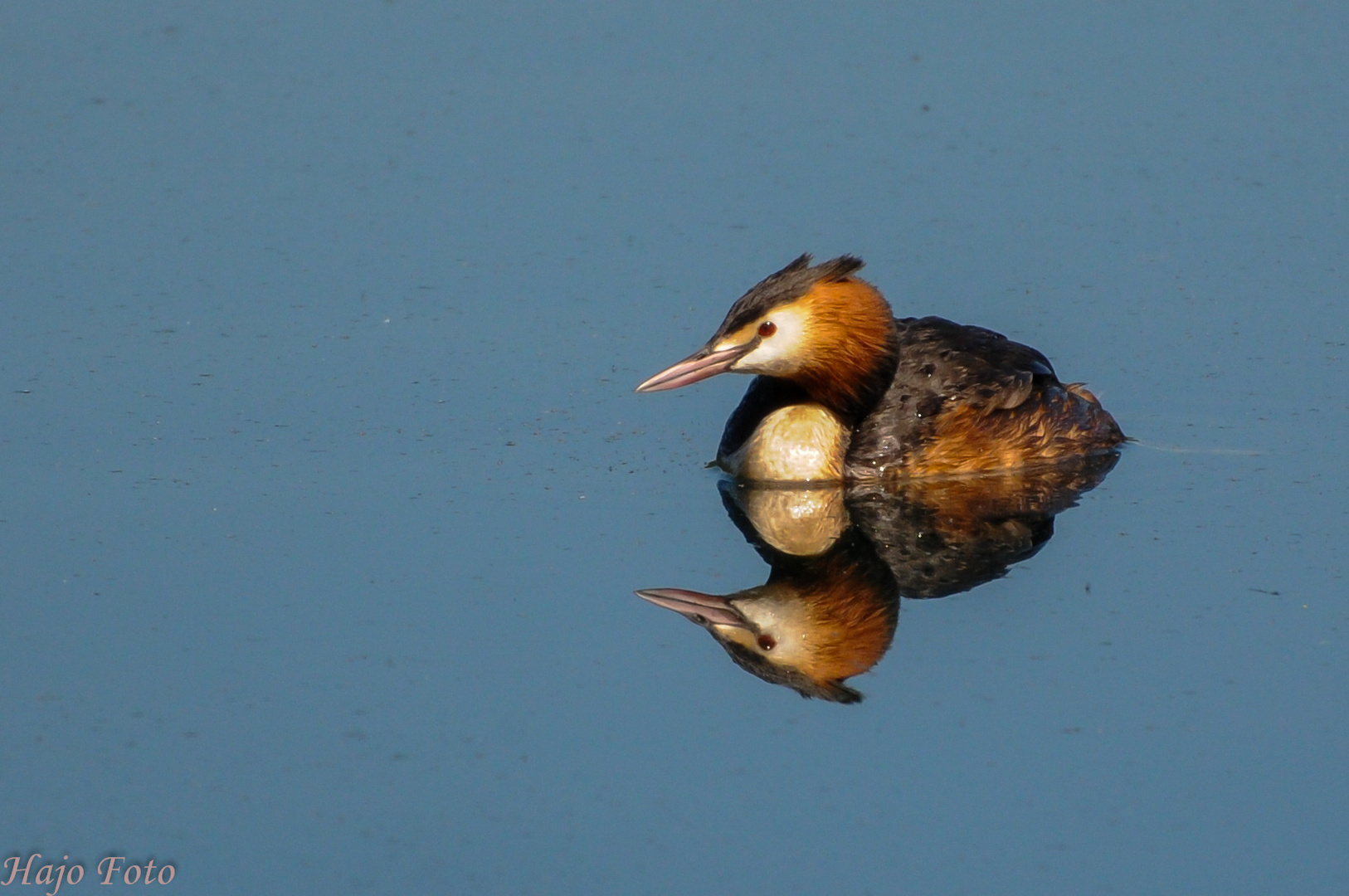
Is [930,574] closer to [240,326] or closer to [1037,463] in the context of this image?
[1037,463]

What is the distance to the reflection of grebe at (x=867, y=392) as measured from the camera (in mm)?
9688

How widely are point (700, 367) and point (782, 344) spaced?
420 millimetres

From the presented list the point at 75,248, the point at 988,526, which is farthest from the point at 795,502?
the point at 75,248

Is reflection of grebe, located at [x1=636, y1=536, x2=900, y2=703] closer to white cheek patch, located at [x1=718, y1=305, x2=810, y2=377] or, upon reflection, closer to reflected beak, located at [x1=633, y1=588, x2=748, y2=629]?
reflected beak, located at [x1=633, y1=588, x2=748, y2=629]

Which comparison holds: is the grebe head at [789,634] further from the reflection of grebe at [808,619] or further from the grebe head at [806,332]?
the grebe head at [806,332]

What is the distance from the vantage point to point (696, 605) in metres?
8.33

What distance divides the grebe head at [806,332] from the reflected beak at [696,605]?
1415 millimetres

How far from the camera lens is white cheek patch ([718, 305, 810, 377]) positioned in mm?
9664

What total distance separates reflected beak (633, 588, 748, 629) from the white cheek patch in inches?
64.5

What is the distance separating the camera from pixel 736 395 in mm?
11398

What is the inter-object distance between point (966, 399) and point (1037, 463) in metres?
0.59

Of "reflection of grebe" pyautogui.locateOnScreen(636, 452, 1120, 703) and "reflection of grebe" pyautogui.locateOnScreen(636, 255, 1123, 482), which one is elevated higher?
"reflection of grebe" pyautogui.locateOnScreen(636, 255, 1123, 482)

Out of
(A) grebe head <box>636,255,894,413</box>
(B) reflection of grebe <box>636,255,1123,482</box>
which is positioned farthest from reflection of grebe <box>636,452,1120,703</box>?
(A) grebe head <box>636,255,894,413</box>

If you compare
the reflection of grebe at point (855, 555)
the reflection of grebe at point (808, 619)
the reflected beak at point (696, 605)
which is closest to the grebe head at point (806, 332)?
the reflection of grebe at point (855, 555)
